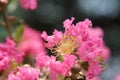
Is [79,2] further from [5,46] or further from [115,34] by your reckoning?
[5,46]

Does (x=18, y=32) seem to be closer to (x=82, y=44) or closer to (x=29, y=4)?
(x=29, y=4)

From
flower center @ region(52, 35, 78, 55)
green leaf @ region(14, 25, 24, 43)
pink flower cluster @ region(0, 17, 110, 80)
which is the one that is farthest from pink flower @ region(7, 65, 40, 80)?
green leaf @ region(14, 25, 24, 43)

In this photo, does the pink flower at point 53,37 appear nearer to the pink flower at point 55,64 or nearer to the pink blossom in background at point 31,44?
the pink flower at point 55,64

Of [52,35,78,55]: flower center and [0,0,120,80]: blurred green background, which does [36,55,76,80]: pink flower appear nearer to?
[52,35,78,55]: flower center

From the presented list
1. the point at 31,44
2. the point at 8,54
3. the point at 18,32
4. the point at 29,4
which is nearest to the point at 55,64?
the point at 8,54

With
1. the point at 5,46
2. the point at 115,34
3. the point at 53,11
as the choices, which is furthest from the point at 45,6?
the point at 5,46

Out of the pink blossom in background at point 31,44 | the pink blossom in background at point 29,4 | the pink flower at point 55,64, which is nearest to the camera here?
the pink flower at point 55,64

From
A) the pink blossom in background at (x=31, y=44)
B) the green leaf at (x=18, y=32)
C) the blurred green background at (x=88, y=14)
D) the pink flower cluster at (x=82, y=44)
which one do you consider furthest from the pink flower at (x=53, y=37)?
the blurred green background at (x=88, y=14)
